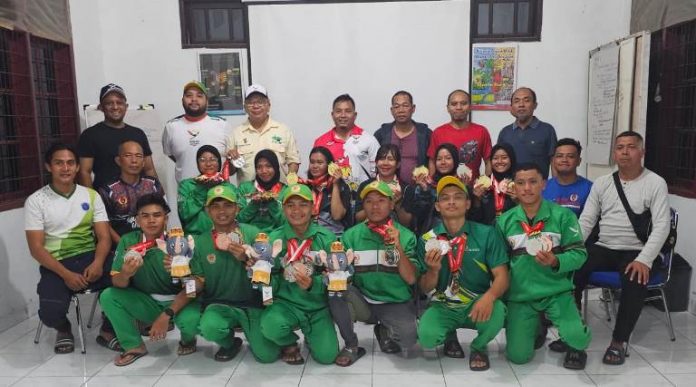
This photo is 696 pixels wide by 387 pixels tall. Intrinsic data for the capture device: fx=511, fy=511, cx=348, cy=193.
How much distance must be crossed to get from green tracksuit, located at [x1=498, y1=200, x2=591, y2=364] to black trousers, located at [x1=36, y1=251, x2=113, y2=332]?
251 centimetres

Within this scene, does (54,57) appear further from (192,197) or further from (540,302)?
(540,302)

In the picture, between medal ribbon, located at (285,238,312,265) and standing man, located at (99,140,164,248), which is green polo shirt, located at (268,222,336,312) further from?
standing man, located at (99,140,164,248)

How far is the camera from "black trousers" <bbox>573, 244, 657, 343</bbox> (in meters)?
2.88

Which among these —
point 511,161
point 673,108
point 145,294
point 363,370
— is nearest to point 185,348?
point 145,294

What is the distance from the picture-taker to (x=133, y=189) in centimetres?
351

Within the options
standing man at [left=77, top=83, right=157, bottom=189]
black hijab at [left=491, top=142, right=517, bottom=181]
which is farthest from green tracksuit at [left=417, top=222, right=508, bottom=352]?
standing man at [left=77, top=83, right=157, bottom=189]

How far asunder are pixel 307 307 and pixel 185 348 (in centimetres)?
84

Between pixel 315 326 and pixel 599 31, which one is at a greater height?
pixel 599 31

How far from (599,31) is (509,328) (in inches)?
137

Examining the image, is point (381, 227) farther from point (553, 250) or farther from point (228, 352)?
point (228, 352)

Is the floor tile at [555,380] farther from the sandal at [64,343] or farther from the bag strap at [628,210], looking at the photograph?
the sandal at [64,343]

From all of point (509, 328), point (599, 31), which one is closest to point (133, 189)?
point (509, 328)

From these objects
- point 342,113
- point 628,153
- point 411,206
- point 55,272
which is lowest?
point 55,272

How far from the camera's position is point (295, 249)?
2.84 meters
